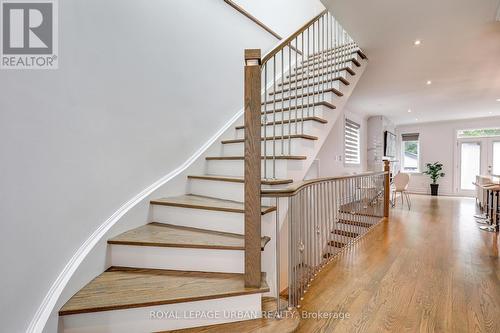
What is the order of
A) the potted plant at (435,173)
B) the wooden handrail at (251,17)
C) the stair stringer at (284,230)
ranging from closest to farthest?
the stair stringer at (284,230)
the wooden handrail at (251,17)
the potted plant at (435,173)

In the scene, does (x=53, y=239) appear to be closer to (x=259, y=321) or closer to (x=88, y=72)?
(x=88, y=72)

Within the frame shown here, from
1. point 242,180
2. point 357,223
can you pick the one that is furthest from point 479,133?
point 242,180

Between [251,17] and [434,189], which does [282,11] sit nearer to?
[251,17]

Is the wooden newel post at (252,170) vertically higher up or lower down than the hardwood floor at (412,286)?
higher up

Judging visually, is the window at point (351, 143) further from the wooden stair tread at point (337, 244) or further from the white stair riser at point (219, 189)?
the white stair riser at point (219, 189)

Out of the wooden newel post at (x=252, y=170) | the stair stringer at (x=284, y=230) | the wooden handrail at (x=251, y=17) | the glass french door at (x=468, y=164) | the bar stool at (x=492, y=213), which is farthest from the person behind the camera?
the glass french door at (x=468, y=164)

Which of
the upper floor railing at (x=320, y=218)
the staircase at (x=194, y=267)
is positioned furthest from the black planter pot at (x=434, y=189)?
the staircase at (x=194, y=267)

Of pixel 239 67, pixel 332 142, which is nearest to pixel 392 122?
pixel 332 142

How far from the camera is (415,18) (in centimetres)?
269

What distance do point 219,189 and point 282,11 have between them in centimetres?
343

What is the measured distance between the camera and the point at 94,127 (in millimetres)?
1697

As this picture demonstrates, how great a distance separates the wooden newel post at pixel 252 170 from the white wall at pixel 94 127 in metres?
1.02

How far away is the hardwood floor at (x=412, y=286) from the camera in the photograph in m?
1.67

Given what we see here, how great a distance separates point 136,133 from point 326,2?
2.28m
